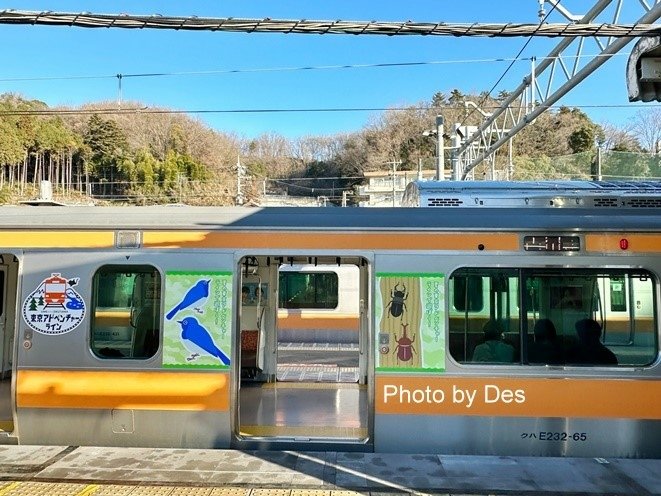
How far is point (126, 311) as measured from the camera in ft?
17.5

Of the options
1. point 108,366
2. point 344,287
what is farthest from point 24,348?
point 344,287

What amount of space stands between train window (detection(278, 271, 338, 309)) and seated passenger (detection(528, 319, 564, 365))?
10064 mm

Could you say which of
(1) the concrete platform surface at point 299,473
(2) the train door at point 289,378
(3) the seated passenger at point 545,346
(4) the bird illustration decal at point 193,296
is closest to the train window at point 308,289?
(2) the train door at point 289,378

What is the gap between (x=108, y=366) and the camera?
5.20m

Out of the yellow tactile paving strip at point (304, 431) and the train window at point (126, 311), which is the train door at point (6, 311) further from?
the yellow tactile paving strip at point (304, 431)

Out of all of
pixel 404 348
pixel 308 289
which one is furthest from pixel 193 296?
pixel 308 289

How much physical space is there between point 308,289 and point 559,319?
10.4 m

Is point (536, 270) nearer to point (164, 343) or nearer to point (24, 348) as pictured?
point (164, 343)

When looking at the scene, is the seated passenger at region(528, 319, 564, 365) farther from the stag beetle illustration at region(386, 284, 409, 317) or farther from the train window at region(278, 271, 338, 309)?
the train window at region(278, 271, 338, 309)

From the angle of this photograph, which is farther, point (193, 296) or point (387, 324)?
point (193, 296)

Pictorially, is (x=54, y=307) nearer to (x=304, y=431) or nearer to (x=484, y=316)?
(x=304, y=431)

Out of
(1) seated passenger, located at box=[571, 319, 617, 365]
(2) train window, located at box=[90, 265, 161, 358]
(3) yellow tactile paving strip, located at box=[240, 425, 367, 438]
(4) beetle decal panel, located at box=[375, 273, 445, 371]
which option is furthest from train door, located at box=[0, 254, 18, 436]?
(1) seated passenger, located at box=[571, 319, 617, 365]

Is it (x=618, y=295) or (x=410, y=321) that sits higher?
(x=618, y=295)

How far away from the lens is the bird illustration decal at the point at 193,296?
17.2ft
